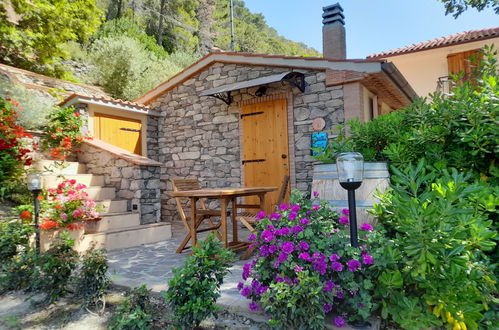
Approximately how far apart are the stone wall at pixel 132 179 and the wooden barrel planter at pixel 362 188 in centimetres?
336

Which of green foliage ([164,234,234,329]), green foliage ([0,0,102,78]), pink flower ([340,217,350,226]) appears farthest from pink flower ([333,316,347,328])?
green foliage ([0,0,102,78])

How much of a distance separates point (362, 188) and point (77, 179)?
4490 mm

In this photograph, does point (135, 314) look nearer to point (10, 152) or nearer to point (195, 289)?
point (195, 289)

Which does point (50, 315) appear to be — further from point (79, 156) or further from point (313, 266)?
point (79, 156)

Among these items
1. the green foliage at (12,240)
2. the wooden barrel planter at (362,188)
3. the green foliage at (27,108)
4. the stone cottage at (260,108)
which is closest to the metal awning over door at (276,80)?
the stone cottage at (260,108)

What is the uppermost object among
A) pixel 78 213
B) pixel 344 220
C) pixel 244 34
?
pixel 244 34

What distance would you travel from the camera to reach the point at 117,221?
4566mm

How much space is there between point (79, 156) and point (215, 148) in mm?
2512

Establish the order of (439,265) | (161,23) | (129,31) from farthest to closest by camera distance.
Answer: (161,23) → (129,31) → (439,265)

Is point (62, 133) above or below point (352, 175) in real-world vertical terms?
above

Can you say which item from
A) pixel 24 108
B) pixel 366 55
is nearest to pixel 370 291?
pixel 24 108

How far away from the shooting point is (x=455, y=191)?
1.59 metres

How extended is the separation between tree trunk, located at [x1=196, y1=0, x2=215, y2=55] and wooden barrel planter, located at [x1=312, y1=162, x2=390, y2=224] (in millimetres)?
18353

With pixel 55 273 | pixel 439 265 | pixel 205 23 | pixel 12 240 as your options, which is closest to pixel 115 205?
pixel 12 240
